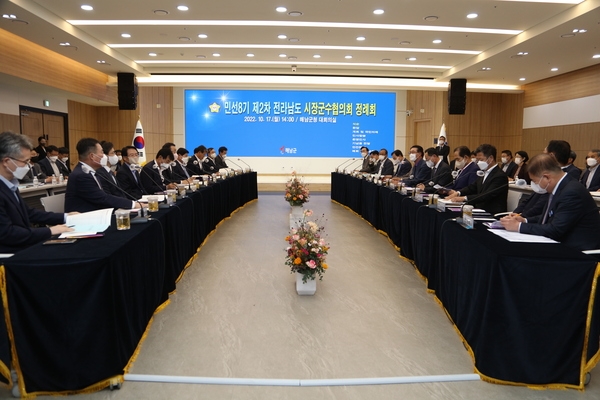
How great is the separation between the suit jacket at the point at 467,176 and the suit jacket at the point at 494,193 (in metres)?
0.74

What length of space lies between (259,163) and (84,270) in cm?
1177

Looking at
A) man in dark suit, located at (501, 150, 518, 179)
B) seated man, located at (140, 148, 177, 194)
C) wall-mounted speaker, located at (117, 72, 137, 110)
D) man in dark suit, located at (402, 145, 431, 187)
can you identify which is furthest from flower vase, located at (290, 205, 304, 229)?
wall-mounted speaker, located at (117, 72, 137, 110)

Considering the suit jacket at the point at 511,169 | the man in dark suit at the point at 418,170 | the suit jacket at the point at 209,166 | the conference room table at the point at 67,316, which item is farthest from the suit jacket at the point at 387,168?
the conference room table at the point at 67,316

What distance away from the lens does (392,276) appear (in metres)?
4.12

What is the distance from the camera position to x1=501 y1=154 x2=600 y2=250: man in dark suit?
2.40m

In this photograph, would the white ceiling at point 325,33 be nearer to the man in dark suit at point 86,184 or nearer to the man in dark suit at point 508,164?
the man in dark suit at point 508,164

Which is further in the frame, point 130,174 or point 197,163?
point 197,163

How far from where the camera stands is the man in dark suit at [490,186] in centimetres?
405

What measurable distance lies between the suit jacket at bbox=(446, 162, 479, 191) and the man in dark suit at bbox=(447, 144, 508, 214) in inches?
26.2

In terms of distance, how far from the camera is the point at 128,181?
4664 millimetres

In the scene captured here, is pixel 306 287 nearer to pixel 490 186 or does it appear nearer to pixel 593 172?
pixel 490 186

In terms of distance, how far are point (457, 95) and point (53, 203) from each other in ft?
33.8

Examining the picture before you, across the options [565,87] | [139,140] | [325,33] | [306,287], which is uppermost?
[325,33]

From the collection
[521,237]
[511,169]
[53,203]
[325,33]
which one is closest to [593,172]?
[511,169]
